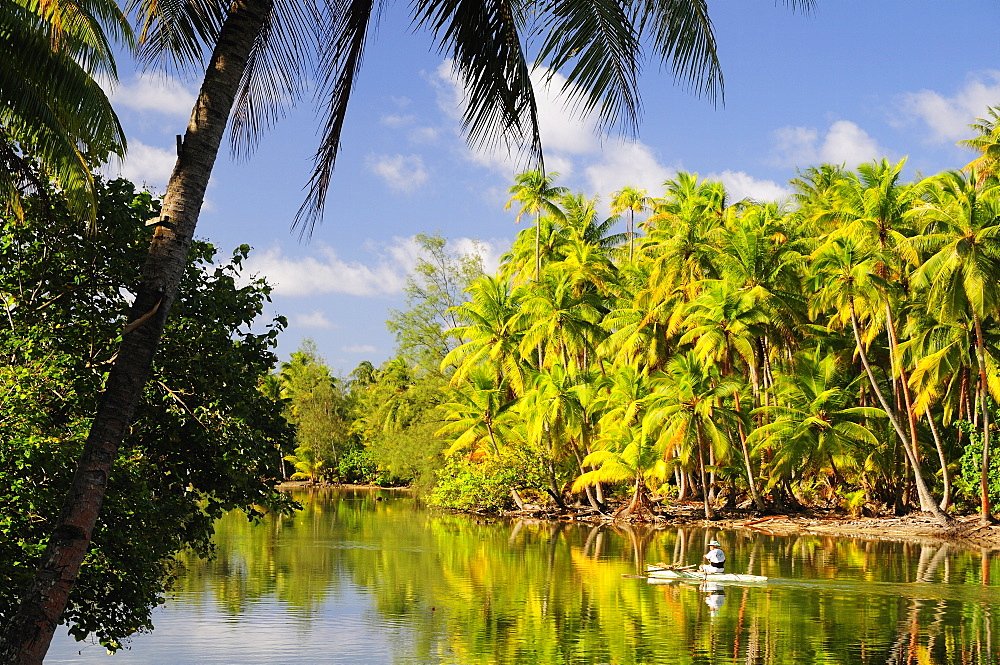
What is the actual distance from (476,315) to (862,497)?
57.6ft

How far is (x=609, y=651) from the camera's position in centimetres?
1415

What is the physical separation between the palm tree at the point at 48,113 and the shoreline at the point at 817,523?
26.8 metres

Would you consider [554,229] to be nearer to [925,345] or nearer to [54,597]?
[925,345]

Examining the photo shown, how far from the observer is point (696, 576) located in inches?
849

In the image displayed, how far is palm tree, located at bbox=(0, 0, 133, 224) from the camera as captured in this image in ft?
29.4

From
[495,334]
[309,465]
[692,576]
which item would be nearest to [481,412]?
[495,334]

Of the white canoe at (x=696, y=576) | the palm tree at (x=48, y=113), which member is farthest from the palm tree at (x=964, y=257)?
the palm tree at (x=48, y=113)

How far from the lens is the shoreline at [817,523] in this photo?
30.9m

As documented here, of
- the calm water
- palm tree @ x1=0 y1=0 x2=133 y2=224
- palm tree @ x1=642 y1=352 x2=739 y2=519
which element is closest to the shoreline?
the calm water

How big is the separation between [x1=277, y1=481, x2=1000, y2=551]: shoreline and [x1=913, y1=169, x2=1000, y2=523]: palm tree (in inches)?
95.6

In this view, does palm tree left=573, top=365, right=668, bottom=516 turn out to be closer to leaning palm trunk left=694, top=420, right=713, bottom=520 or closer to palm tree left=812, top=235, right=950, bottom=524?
leaning palm trunk left=694, top=420, right=713, bottom=520

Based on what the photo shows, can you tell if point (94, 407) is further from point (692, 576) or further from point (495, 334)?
point (495, 334)

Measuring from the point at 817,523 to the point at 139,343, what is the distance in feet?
106

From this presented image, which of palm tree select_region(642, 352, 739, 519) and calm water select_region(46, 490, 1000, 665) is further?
palm tree select_region(642, 352, 739, 519)
